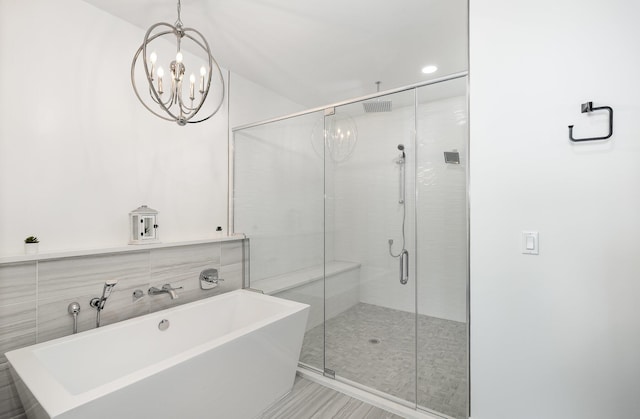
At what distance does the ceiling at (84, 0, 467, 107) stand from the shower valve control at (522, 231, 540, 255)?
1.53 m

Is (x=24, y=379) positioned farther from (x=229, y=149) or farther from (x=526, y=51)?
(x=526, y=51)

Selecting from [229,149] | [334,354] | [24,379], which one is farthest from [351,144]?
[24,379]

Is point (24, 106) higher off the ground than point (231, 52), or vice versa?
point (231, 52)

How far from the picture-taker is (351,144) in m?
2.42

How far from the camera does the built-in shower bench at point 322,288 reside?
8.00 ft

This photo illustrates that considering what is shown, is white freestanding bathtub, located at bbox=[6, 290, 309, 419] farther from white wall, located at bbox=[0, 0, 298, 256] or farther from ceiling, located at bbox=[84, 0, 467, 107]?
ceiling, located at bbox=[84, 0, 467, 107]

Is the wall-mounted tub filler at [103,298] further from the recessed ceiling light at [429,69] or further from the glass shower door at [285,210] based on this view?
the recessed ceiling light at [429,69]

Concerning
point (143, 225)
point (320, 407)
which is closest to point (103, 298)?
point (143, 225)

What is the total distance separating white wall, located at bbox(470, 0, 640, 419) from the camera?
4.12 feet

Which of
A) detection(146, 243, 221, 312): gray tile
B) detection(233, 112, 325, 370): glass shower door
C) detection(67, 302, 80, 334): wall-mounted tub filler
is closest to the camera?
detection(67, 302, 80, 334): wall-mounted tub filler

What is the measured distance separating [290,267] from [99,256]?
4.83ft

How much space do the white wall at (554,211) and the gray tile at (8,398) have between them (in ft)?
8.27

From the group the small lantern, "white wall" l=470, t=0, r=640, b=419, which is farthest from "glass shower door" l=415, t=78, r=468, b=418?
the small lantern

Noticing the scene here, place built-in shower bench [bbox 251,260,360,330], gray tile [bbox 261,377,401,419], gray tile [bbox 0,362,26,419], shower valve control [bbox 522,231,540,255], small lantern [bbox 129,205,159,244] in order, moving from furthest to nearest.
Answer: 1. built-in shower bench [bbox 251,260,360,330]
2. small lantern [bbox 129,205,159,244]
3. gray tile [bbox 261,377,401,419]
4. gray tile [bbox 0,362,26,419]
5. shower valve control [bbox 522,231,540,255]
